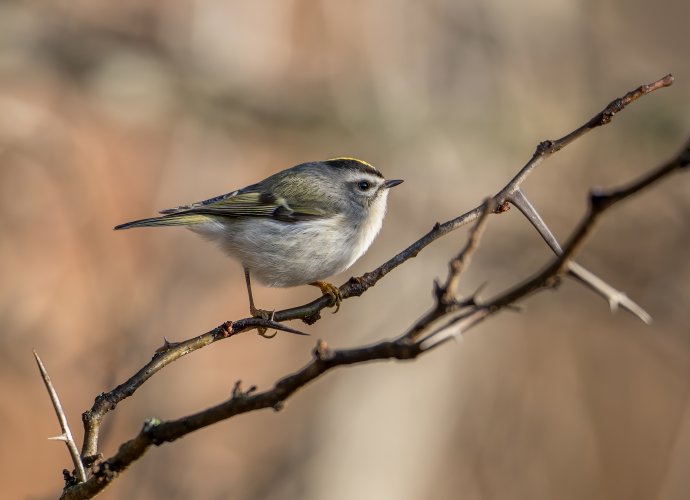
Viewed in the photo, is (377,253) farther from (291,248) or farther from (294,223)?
(291,248)

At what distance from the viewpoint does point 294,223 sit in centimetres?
347

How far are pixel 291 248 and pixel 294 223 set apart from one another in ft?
0.67

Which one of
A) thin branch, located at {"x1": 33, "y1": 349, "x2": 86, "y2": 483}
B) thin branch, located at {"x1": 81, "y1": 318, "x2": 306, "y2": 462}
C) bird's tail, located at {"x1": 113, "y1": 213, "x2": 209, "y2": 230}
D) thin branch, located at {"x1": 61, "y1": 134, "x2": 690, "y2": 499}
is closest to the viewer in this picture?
thin branch, located at {"x1": 61, "y1": 134, "x2": 690, "y2": 499}

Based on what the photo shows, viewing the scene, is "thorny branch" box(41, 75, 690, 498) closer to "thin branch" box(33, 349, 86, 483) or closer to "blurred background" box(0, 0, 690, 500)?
"thin branch" box(33, 349, 86, 483)

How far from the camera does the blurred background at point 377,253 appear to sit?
6164mm

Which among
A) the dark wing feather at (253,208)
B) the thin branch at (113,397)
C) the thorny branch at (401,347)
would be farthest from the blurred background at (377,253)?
the thorny branch at (401,347)

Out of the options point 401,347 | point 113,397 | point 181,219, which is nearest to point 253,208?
point 181,219

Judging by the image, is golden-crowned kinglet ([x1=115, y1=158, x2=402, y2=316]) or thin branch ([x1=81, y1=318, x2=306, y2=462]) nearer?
thin branch ([x1=81, y1=318, x2=306, y2=462])

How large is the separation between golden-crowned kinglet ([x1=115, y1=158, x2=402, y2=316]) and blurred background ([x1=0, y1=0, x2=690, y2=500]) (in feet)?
6.90

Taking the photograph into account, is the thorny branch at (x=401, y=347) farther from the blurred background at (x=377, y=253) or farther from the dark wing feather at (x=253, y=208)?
the blurred background at (x=377, y=253)

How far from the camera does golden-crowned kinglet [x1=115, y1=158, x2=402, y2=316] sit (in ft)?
10.7

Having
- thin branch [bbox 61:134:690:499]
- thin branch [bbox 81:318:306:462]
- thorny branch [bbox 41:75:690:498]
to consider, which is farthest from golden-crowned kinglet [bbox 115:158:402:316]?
thin branch [bbox 61:134:690:499]

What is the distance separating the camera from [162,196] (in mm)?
6074

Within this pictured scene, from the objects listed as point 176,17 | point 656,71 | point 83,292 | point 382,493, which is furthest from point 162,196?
point 656,71
